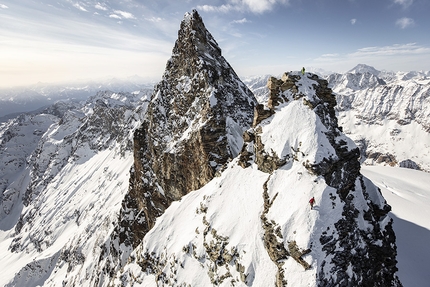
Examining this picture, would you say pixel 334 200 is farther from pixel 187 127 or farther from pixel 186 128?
pixel 186 128

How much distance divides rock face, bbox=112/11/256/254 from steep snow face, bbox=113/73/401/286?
7268mm

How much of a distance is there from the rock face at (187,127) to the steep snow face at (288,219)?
7.27 meters

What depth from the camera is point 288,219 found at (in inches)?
746

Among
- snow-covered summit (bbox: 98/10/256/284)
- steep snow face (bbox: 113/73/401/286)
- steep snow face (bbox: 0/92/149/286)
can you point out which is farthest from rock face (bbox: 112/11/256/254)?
steep snow face (bbox: 0/92/149/286)

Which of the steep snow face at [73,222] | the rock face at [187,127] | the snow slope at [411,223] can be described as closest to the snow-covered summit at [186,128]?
the rock face at [187,127]

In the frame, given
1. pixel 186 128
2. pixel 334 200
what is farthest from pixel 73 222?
pixel 334 200

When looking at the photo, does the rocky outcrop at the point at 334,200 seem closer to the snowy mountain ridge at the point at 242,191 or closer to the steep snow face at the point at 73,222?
the snowy mountain ridge at the point at 242,191

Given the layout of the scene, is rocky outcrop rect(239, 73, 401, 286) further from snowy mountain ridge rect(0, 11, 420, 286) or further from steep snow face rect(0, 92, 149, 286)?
steep snow face rect(0, 92, 149, 286)

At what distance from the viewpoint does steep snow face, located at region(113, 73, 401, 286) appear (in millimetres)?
17781

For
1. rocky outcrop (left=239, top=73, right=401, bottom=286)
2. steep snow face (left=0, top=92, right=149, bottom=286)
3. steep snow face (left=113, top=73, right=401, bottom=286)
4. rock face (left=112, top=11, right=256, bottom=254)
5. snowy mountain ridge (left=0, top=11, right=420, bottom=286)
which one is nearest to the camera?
rocky outcrop (left=239, top=73, right=401, bottom=286)

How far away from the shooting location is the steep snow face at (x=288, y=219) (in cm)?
1778

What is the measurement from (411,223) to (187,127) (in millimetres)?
48111

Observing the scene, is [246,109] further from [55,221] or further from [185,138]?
[55,221]

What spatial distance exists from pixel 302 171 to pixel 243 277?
37.3 ft
